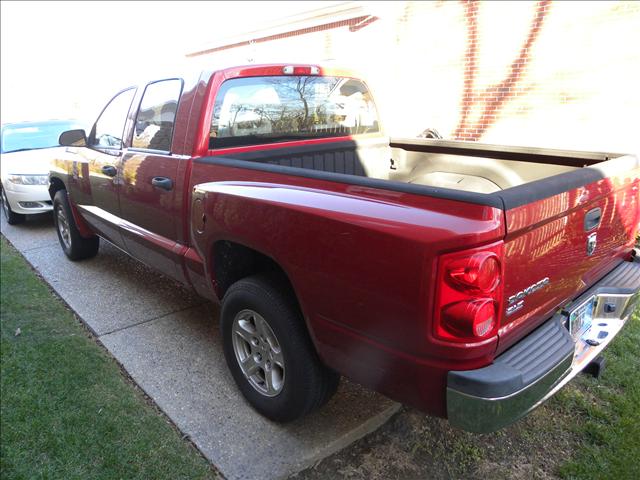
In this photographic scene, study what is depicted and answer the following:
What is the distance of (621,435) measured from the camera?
267 centimetres

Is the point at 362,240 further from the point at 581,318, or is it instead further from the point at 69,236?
the point at 69,236

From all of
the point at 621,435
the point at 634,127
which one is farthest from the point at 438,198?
the point at 634,127

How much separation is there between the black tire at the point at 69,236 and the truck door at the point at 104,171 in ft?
1.39

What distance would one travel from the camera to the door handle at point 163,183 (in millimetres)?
3217

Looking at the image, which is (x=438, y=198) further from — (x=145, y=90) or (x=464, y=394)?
(x=145, y=90)

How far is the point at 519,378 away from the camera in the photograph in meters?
1.86

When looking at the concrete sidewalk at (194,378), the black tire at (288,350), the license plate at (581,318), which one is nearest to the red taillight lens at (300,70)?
the black tire at (288,350)

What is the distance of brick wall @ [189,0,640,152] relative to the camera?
6.23m

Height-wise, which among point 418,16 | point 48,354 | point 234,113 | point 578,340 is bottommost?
point 48,354

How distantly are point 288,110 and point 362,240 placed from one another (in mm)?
1870

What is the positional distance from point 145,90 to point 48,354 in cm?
206

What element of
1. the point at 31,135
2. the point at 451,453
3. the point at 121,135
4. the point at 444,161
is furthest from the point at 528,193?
the point at 31,135

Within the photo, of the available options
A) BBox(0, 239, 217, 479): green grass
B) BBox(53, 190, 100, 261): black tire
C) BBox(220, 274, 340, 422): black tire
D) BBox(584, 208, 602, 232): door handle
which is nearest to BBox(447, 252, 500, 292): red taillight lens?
BBox(584, 208, 602, 232): door handle

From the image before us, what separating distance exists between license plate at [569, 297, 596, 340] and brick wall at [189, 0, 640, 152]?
12.8ft
